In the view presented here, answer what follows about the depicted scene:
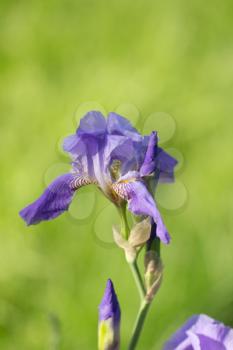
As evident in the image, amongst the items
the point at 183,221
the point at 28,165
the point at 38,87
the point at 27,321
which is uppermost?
the point at 38,87

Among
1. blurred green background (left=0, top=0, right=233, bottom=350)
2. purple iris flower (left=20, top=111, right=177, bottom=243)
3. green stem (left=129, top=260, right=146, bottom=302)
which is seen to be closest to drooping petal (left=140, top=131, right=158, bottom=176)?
purple iris flower (left=20, top=111, right=177, bottom=243)

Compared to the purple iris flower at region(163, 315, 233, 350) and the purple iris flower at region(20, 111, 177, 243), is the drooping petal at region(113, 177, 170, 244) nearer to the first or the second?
the purple iris flower at region(20, 111, 177, 243)

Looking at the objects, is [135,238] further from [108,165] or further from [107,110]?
[107,110]

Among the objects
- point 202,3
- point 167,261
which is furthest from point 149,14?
point 167,261

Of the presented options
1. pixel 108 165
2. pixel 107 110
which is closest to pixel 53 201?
pixel 108 165

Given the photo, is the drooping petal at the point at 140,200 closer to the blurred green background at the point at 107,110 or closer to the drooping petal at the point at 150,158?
the drooping petal at the point at 150,158

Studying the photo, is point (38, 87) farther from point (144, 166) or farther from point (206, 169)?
point (144, 166)
